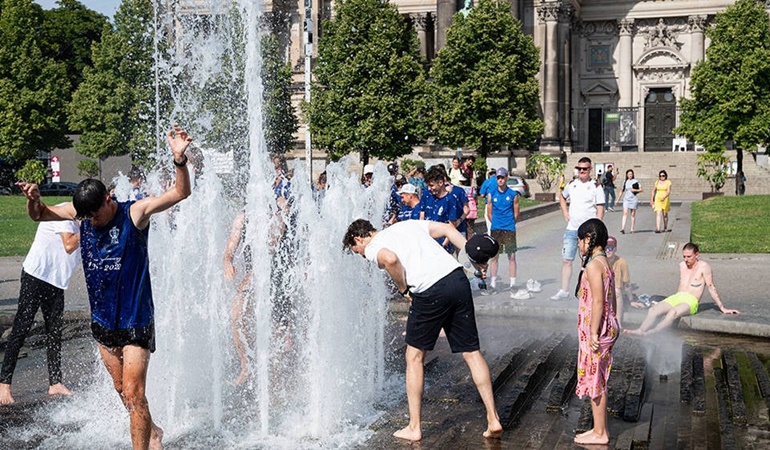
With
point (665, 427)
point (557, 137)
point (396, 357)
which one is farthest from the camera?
point (557, 137)

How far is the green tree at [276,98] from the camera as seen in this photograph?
49.6 metres

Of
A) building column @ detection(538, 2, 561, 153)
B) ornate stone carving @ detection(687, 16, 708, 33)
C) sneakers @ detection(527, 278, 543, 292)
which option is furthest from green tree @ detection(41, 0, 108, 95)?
sneakers @ detection(527, 278, 543, 292)

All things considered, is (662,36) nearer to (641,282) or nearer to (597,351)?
(641,282)

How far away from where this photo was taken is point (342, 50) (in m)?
46.8

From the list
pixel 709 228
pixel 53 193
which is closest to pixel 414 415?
pixel 709 228

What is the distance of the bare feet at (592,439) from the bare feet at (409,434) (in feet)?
3.77

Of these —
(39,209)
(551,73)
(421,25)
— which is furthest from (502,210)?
(421,25)

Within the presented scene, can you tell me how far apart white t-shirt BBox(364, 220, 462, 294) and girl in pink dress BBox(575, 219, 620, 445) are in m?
0.98

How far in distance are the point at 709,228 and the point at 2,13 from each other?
45644 millimetres

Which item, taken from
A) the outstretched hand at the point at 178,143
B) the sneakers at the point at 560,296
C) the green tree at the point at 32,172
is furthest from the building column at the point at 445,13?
the outstretched hand at the point at 178,143

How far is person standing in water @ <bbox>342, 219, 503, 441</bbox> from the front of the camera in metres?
6.54

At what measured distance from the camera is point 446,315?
664 cm

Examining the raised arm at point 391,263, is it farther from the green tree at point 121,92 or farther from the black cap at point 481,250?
the green tree at point 121,92

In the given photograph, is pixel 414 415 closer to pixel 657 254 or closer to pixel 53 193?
pixel 657 254
